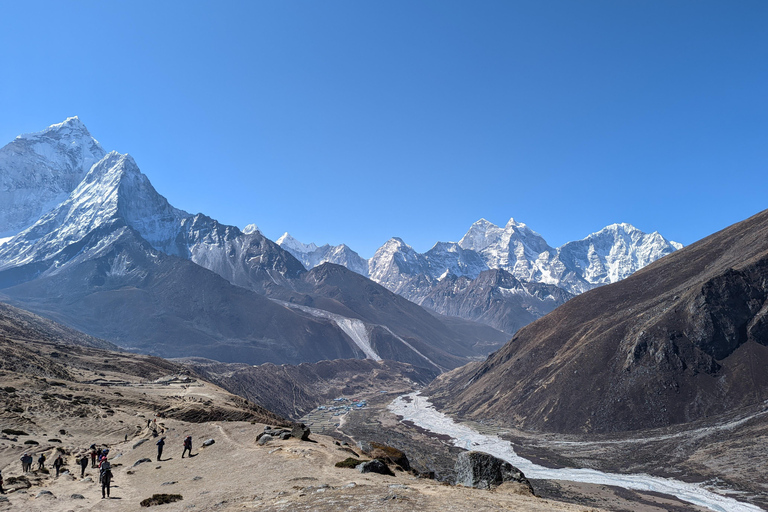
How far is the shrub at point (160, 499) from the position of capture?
2977 centimetres

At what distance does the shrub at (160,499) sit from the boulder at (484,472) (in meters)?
20.2

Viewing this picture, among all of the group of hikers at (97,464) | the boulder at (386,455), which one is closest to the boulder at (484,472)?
the boulder at (386,455)

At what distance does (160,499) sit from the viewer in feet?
98.4

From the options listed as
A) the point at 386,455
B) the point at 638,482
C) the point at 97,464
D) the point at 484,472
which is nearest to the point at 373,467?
the point at 484,472

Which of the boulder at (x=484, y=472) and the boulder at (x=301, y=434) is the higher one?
the boulder at (x=301, y=434)

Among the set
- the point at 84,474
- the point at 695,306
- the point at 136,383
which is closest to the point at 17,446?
the point at 84,474

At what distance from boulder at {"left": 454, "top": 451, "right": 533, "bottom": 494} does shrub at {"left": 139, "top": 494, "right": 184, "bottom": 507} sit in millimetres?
20234

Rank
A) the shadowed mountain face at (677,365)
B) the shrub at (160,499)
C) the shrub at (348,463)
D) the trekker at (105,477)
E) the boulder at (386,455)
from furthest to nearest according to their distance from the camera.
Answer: the shadowed mountain face at (677,365), the boulder at (386,455), the shrub at (348,463), the trekker at (105,477), the shrub at (160,499)

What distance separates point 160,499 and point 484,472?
23.3m

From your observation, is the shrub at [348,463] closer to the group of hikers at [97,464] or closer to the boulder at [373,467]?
the boulder at [373,467]

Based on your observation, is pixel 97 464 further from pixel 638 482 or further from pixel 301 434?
pixel 638 482

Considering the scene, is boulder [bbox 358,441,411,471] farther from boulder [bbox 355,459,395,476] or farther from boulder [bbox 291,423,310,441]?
boulder [bbox 291,423,310,441]

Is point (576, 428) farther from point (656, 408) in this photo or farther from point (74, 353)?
point (74, 353)

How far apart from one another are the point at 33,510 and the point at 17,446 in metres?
24.2
